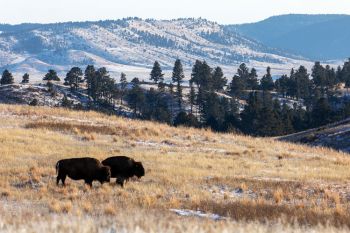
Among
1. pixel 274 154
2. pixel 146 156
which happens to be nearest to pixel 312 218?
pixel 146 156

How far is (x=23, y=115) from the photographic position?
36.4 meters

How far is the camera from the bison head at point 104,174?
685 inches

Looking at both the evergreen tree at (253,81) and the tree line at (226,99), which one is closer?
the tree line at (226,99)

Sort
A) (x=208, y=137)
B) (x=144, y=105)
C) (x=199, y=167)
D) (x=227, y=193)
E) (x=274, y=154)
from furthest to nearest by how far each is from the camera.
Answer: (x=144, y=105) < (x=208, y=137) < (x=274, y=154) < (x=199, y=167) < (x=227, y=193)

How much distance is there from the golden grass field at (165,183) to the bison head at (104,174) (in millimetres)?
249

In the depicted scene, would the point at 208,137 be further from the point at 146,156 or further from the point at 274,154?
the point at 146,156

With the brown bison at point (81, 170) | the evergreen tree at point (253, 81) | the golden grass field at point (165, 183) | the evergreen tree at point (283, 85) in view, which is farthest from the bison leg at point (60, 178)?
the evergreen tree at point (253, 81)

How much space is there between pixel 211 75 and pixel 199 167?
10939cm

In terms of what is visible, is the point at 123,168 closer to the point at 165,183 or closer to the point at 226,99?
the point at 165,183

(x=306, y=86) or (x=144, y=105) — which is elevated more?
(x=306, y=86)

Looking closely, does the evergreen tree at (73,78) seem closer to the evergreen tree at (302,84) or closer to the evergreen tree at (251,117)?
the evergreen tree at (251,117)

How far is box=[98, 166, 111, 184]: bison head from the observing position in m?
17.4

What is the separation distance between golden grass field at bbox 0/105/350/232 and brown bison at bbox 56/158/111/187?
0.35 m

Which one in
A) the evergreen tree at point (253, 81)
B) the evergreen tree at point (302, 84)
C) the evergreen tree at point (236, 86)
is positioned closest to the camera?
the evergreen tree at point (302, 84)
